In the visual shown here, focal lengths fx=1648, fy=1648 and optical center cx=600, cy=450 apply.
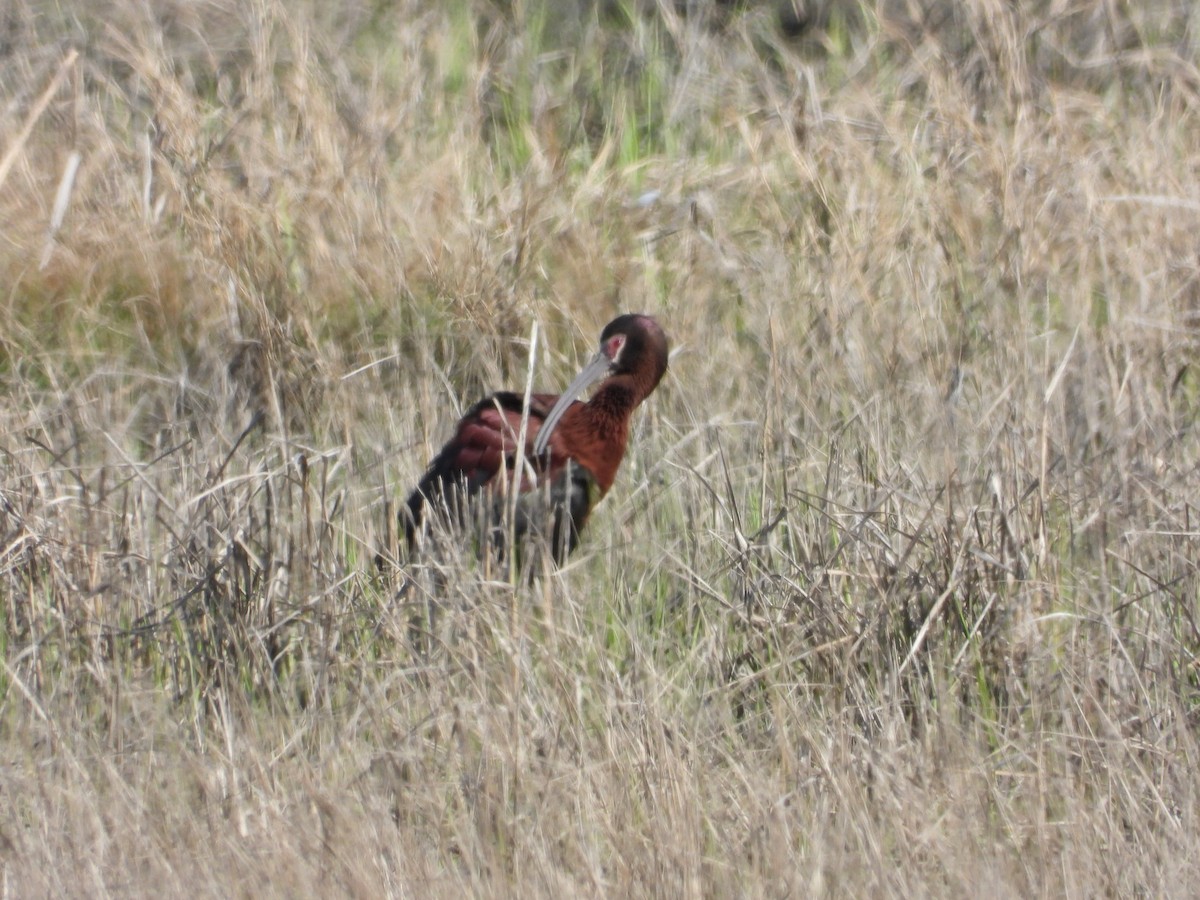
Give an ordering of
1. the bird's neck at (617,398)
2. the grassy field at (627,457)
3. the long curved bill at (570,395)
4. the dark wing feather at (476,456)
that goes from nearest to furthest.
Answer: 1. the grassy field at (627,457)
2. the dark wing feather at (476,456)
3. the long curved bill at (570,395)
4. the bird's neck at (617,398)

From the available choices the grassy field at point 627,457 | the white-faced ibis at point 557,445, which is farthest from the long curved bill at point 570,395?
the grassy field at point 627,457

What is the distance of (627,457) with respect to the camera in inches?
163

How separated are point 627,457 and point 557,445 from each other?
30cm

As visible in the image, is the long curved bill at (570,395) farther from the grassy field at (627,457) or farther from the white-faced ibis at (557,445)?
Result: the grassy field at (627,457)

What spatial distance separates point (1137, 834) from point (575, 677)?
0.89 m

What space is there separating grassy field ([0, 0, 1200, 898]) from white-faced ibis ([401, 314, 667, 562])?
0.10m

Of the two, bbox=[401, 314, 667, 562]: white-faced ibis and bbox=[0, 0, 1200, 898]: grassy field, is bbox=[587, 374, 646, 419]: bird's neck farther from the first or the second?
bbox=[0, 0, 1200, 898]: grassy field

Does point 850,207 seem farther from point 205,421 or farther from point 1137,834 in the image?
point 1137,834

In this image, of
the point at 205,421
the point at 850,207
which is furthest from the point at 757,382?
the point at 205,421

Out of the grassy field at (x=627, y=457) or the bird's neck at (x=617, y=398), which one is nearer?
the grassy field at (x=627, y=457)

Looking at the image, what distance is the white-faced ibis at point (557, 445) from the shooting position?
3.67 meters

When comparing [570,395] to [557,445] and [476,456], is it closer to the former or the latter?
[557,445]

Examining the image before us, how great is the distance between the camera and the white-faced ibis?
3.67 m

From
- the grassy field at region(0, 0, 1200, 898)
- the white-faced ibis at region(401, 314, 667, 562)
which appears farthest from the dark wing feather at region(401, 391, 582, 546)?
the grassy field at region(0, 0, 1200, 898)
